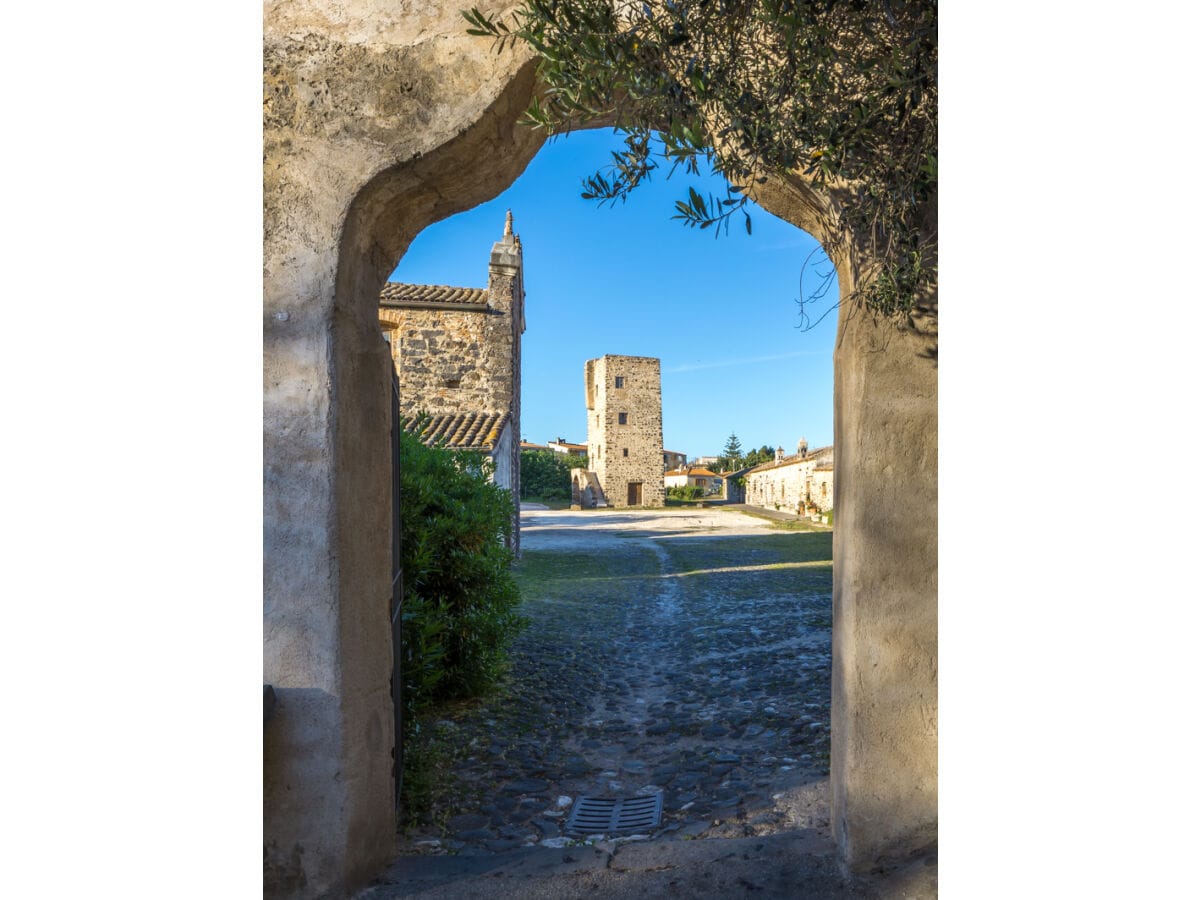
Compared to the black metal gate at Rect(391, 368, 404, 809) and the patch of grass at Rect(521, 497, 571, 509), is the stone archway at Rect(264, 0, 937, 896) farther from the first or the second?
the patch of grass at Rect(521, 497, 571, 509)

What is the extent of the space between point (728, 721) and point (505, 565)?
5.90 ft

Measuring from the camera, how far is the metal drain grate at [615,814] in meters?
2.87

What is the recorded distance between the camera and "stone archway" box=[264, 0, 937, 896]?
2049mm

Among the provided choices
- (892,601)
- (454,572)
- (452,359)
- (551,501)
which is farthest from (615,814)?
(551,501)

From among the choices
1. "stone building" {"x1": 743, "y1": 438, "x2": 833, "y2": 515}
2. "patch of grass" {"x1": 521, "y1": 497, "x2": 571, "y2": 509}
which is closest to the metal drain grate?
"stone building" {"x1": 743, "y1": 438, "x2": 833, "y2": 515}

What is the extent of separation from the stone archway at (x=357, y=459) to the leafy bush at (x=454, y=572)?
1.56 meters

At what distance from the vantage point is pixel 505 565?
4855 millimetres

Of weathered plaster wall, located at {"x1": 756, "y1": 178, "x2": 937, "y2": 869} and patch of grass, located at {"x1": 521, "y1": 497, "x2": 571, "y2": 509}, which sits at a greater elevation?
weathered plaster wall, located at {"x1": 756, "y1": 178, "x2": 937, "y2": 869}

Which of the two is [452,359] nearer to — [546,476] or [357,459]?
[357,459]

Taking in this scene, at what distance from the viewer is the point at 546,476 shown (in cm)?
3925

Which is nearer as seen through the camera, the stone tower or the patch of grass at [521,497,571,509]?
the stone tower

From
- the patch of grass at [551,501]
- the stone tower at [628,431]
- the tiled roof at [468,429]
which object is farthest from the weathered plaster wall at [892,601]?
the patch of grass at [551,501]

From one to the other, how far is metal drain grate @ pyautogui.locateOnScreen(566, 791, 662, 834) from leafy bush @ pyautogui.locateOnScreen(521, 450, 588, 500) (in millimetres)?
34931

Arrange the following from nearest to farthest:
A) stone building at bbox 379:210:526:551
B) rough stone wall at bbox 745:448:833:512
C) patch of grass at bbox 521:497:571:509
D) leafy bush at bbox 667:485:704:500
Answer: stone building at bbox 379:210:526:551 < rough stone wall at bbox 745:448:833:512 < patch of grass at bbox 521:497:571:509 < leafy bush at bbox 667:485:704:500
